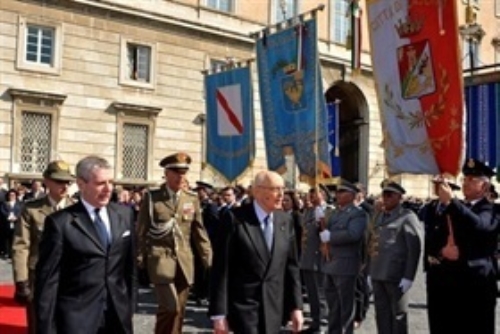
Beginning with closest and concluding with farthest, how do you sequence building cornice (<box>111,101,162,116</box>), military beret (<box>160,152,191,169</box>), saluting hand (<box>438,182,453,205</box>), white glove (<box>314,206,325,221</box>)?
1. saluting hand (<box>438,182,453,205</box>)
2. military beret (<box>160,152,191,169</box>)
3. white glove (<box>314,206,325,221</box>)
4. building cornice (<box>111,101,162,116</box>)

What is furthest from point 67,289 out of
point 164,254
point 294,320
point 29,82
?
point 29,82

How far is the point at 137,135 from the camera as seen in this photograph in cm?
2483

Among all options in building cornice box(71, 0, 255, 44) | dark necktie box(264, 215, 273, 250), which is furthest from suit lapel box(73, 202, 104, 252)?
building cornice box(71, 0, 255, 44)

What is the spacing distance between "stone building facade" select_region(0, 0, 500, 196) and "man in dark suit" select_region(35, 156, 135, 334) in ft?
54.4

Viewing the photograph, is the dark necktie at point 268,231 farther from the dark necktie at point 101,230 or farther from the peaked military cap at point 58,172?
the peaked military cap at point 58,172

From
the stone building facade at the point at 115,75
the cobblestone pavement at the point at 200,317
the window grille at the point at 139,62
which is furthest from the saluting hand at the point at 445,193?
the window grille at the point at 139,62

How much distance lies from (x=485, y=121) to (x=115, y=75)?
13031 mm

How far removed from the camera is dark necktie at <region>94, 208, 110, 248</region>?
435 cm

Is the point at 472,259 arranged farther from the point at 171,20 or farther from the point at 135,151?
the point at 171,20

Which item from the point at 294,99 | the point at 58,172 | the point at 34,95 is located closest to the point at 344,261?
the point at 58,172

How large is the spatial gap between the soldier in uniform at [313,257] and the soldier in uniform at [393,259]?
4.92 feet

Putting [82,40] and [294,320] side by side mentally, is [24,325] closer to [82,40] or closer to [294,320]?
[294,320]

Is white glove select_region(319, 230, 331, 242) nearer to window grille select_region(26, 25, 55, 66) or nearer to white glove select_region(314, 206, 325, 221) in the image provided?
white glove select_region(314, 206, 325, 221)

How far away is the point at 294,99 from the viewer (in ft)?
39.6
